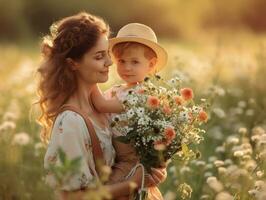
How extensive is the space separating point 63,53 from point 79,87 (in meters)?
0.19

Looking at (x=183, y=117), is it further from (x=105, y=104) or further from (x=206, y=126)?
(x=206, y=126)

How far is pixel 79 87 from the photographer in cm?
467

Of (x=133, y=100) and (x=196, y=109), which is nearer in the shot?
(x=133, y=100)

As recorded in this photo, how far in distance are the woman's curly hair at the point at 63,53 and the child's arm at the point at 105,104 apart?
130 millimetres

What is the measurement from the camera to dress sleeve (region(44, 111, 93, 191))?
4410mm

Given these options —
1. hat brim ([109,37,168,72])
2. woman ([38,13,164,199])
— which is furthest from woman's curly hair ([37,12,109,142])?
hat brim ([109,37,168,72])

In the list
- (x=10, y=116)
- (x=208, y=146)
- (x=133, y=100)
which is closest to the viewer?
(x=133, y=100)

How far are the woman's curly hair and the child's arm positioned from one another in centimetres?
13

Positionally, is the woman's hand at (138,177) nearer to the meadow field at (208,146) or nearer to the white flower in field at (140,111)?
the meadow field at (208,146)

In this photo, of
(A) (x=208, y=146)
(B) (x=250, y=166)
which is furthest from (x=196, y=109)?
(A) (x=208, y=146)

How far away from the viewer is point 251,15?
3350cm

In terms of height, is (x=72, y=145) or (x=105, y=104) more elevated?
(x=105, y=104)

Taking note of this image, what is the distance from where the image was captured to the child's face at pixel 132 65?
16.6 feet

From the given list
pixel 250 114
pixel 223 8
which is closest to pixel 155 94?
pixel 250 114
